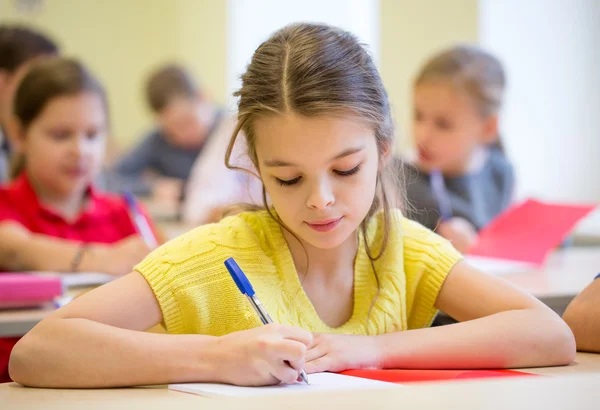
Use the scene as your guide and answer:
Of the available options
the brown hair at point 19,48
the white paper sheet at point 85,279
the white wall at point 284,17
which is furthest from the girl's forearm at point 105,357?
the white wall at point 284,17

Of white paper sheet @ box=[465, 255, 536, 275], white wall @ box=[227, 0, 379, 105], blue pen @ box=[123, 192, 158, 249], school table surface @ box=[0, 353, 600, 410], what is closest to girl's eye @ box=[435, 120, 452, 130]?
white paper sheet @ box=[465, 255, 536, 275]

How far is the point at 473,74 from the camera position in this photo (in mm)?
2420

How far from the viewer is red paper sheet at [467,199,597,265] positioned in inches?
75.9

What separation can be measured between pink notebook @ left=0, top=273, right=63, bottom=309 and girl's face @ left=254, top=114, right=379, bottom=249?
0.58 metres

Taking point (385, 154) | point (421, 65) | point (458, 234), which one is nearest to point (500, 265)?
point (458, 234)

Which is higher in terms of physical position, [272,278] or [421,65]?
[421,65]

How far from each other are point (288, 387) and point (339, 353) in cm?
13

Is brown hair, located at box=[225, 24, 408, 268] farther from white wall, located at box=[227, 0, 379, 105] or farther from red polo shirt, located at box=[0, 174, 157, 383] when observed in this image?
white wall, located at box=[227, 0, 379, 105]

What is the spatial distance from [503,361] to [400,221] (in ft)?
0.97

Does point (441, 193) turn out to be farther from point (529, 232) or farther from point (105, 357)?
point (105, 357)

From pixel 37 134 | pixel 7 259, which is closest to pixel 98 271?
pixel 7 259

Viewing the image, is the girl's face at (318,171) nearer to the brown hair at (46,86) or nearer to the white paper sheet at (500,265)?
the white paper sheet at (500,265)

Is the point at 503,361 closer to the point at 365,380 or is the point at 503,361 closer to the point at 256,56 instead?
the point at 365,380

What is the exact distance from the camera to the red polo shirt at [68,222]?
2.15 m
